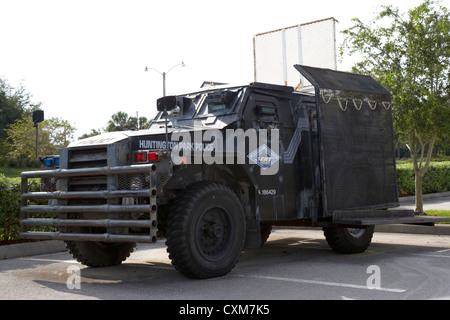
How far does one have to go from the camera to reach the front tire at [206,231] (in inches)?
244

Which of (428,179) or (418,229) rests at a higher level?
(428,179)

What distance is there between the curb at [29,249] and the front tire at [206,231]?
14.2 feet

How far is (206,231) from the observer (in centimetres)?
662

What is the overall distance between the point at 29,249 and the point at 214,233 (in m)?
4.57

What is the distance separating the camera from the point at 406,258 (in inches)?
323

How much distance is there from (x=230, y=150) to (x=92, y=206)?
1.97 meters

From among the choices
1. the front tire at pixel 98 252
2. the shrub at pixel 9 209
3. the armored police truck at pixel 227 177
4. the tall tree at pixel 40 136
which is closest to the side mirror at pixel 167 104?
the armored police truck at pixel 227 177

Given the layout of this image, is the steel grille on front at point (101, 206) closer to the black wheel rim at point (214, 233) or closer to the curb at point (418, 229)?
the black wheel rim at point (214, 233)

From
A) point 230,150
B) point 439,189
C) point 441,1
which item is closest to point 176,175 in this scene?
point 230,150

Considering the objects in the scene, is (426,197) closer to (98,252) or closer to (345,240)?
(345,240)

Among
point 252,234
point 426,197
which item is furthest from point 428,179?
point 252,234

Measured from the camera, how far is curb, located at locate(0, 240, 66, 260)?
30.1ft

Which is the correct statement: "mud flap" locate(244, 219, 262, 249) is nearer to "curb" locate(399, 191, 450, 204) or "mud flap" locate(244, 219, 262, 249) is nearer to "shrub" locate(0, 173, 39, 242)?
"shrub" locate(0, 173, 39, 242)
